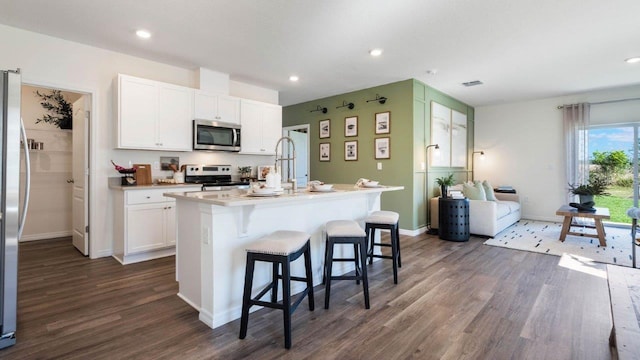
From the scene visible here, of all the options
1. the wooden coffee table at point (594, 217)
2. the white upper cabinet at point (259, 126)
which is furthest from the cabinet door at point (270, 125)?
the wooden coffee table at point (594, 217)

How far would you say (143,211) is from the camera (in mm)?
3664

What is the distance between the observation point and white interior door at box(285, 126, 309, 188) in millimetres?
7125

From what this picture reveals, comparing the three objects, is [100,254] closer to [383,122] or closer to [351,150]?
[351,150]

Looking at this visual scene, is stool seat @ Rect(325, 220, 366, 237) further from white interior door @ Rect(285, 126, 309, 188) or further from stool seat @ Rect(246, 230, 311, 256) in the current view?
white interior door @ Rect(285, 126, 309, 188)

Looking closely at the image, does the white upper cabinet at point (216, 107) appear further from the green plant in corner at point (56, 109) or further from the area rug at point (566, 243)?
the area rug at point (566, 243)

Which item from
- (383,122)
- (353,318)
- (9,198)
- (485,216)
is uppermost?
(383,122)

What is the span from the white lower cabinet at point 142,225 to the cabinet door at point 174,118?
27.2 inches

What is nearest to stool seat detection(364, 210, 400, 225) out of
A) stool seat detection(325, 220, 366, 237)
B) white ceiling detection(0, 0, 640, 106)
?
stool seat detection(325, 220, 366, 237)

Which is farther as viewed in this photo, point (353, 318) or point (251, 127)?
point (251, 127)

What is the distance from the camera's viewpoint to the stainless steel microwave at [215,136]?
4.36 m

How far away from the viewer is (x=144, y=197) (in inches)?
144

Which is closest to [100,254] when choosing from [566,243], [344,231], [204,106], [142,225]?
[142,225]

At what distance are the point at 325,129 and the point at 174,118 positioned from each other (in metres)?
2.97

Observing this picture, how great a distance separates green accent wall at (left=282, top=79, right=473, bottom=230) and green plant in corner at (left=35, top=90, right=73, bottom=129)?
13.9 ft
